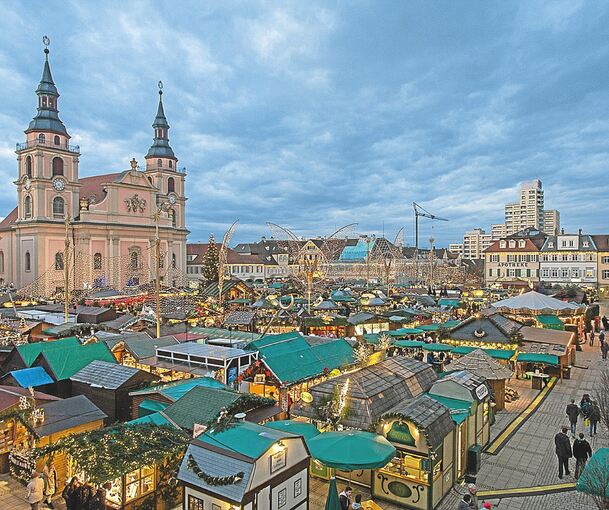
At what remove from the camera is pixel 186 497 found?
7594mm

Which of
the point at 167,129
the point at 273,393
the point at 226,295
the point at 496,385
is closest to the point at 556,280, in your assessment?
the point at 226,295

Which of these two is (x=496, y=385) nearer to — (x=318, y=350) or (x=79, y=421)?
(x=318, y=350)

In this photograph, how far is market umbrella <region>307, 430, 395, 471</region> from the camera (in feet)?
26.2

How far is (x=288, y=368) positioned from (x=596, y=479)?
8.85 metres

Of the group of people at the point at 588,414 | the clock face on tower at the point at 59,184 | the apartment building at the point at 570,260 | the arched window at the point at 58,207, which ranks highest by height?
the clock face on tower at the point at 59,184

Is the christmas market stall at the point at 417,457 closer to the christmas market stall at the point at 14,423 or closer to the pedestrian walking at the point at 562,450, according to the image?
the pedestrian walking at the point at 562,450

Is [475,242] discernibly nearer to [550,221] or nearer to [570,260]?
[550,221]

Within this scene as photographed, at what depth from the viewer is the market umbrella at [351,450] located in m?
8.00

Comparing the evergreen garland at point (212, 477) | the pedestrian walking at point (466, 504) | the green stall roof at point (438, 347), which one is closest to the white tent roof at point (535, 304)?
the green stall roof at point (438, 347)

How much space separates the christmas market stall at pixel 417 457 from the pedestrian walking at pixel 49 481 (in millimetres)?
6784

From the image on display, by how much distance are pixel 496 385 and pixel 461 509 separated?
8.85m

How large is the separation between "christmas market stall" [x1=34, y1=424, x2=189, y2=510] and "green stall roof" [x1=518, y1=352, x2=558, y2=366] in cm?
1554

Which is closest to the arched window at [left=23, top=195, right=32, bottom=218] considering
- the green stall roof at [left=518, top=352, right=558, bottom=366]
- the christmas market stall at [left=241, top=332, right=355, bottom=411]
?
the christmas market stall at [left=241, top=332, right=355, bottom=411]

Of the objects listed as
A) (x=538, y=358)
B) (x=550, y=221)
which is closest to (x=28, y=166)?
(x=538, y=358)
